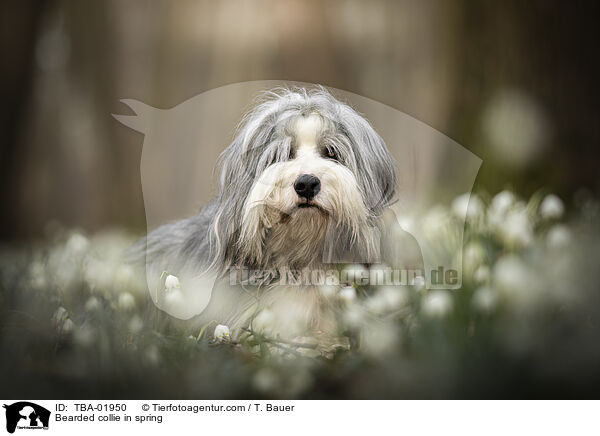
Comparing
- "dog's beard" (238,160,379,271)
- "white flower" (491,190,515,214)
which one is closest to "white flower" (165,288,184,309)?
"dog's beard" (238,160,379,271)

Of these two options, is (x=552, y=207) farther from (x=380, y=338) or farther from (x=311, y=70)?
(x=311, y=70)

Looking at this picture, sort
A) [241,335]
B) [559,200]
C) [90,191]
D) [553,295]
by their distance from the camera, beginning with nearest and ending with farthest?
[553,295], [241,335], [559,200], [90,191]

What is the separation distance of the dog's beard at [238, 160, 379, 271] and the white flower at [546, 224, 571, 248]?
1.88ft

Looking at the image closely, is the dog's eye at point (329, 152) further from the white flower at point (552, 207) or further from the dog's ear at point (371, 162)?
the white flower at point (552, 207)

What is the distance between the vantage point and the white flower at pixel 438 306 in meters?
1.66

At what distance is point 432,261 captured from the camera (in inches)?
A: 79.5

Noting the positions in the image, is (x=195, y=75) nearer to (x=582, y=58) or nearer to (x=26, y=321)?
(x=26, y=321)

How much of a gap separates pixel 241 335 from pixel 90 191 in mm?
896

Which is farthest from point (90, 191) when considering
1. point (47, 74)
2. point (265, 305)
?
point (265, 305)

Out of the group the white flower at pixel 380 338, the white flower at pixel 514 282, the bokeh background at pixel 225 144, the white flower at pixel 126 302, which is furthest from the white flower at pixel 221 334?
the white flower at pixel 514 282

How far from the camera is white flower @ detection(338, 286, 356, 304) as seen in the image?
1854 millimetres
